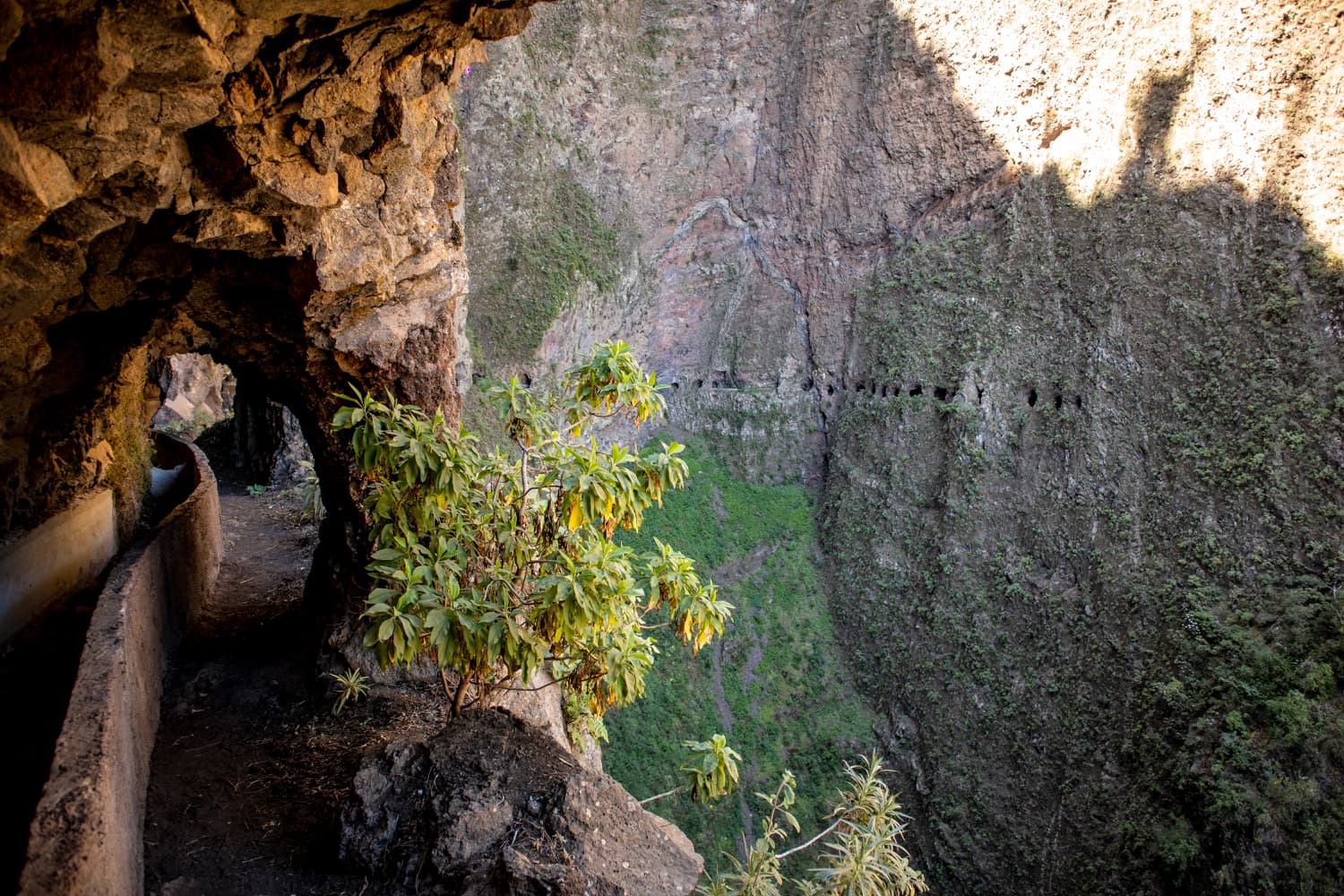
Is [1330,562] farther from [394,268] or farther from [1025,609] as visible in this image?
[394,268]

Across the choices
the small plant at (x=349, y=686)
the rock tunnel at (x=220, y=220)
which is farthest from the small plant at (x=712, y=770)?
the rock tunnel at (x=220, y=220)

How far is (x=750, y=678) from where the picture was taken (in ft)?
63.6

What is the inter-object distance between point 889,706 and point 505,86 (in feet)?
55.9

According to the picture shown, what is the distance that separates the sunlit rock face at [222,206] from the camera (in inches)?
132

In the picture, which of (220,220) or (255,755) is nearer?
(220,220)

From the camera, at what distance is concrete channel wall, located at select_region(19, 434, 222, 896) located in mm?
3406

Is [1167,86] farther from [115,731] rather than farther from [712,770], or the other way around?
[115,731]

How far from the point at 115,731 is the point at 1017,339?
1777cm

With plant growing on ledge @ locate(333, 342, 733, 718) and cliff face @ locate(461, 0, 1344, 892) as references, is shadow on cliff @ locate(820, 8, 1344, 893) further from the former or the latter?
plant growing on ledge @ locate(333, 342, 733, 718)

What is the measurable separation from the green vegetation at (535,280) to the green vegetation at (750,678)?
584 cm

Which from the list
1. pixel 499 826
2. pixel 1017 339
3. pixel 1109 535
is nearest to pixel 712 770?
pixel 499 826

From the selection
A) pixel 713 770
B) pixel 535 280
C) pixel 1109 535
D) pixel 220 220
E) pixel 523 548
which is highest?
pixel 535 280

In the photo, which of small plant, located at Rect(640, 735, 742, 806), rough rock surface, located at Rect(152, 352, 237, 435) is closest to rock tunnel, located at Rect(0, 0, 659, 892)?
small plant, located at Rect(640, 735, 742, 806)

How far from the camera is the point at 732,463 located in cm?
2355
